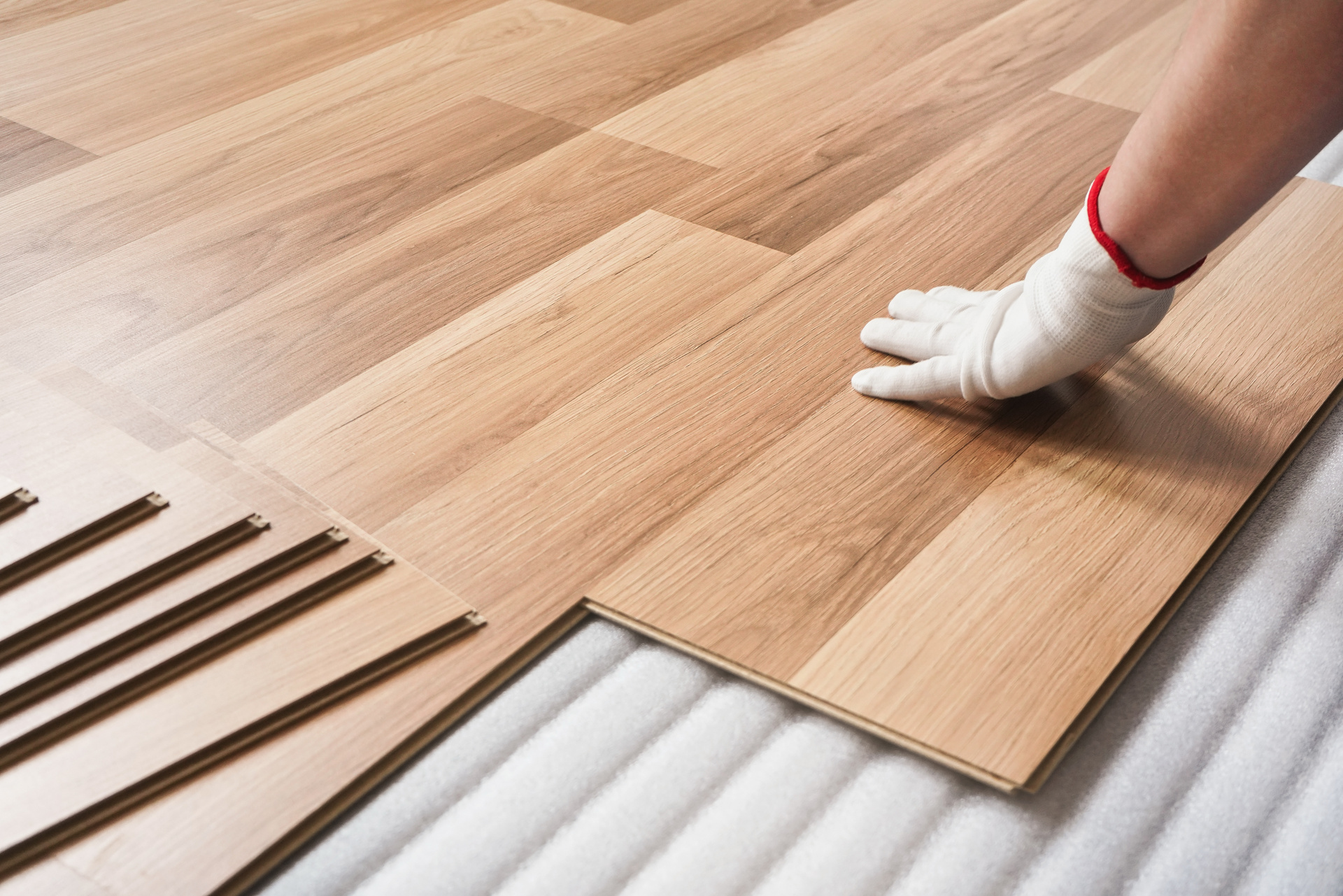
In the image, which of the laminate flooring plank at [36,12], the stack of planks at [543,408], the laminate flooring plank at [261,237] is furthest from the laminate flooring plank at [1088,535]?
the laminate flooring plank at [36,12]

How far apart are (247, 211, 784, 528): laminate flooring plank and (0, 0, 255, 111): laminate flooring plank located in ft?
2.57

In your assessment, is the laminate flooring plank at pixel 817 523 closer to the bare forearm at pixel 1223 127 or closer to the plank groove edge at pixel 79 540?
the bare forearm at pixel 1223 127

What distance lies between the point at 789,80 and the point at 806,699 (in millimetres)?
992

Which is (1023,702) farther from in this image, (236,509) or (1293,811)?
(236,509)

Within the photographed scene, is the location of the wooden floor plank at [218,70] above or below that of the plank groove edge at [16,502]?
above

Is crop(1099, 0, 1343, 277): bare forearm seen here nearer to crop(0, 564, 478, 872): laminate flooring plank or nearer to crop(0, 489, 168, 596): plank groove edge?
crop(0, 564, 478, 872): laminate flooring plank

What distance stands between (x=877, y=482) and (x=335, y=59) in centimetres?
103

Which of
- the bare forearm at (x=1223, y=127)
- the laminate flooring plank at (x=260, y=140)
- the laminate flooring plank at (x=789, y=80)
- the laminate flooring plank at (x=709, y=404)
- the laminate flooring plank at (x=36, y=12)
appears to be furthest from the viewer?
the laminate flooring plank at (x=36, y=12)

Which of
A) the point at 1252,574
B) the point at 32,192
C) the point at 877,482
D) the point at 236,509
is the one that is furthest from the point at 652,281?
the point at 32,192

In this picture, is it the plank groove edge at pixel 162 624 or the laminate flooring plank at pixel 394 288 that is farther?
the laminate flooring plank at pixel 394 288

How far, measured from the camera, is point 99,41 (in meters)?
1.59

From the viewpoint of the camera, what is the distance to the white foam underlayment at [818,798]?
2.12 feet

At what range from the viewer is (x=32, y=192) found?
1.24 m

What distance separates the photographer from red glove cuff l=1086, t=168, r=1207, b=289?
0.84m
